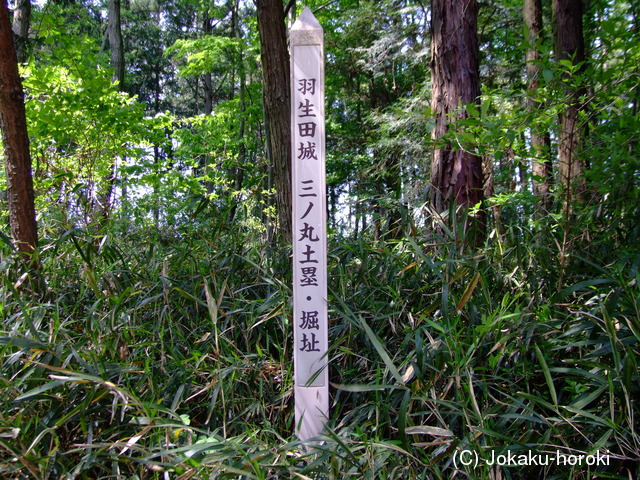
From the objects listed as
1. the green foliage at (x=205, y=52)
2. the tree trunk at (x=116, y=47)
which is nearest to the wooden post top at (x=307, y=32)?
the tree trunk at (x=116, y=47)

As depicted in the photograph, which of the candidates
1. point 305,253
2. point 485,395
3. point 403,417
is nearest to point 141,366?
point 305,253

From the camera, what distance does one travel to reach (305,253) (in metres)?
2.28

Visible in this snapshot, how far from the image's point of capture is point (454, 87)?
3510 mm

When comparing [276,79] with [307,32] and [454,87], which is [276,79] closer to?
[454,87]

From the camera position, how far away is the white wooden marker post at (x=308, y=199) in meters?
2.25

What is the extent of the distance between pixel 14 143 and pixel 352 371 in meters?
3.00

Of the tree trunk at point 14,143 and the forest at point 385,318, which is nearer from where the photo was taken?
the forest at point 385,318

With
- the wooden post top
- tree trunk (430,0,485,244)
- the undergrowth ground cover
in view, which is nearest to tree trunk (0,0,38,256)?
the undergrowth ground cover

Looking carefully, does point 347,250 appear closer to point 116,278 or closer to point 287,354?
point 287,354

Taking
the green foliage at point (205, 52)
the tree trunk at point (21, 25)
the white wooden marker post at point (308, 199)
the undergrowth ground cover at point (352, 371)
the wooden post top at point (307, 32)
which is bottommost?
the undergrowth ground cover at point (352, 371)

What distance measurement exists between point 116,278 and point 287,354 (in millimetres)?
1237

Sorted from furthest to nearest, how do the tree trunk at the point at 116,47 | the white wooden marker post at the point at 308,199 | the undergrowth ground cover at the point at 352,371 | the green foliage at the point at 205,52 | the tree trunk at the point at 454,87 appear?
the green foliage at the point at 205,52
the tree trunk at the point at 116,47
the tree trunk at the point at 454,87
the white wooden marker post at the point at 308,199
the undergrowth ground cover at the point at 352,371

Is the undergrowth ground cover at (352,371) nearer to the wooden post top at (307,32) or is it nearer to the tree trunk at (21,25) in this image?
the wooden post top at (307,32)

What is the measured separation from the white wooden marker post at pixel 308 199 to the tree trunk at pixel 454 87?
1502 mm
